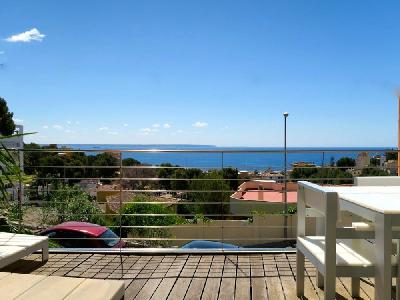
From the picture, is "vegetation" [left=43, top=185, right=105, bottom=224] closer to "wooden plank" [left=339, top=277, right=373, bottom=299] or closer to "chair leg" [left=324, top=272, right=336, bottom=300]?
"wooden plank" [left=339, top=277, right=373, bottom=299]

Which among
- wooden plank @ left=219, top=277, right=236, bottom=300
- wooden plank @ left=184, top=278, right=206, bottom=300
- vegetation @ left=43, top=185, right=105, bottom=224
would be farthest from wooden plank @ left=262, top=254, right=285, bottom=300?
vegetation @ left=43, top=185, right=105, bottom=224

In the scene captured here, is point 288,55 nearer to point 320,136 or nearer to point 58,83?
point 58,83

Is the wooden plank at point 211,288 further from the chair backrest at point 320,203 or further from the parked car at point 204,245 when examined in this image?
the parked car at point 204,245

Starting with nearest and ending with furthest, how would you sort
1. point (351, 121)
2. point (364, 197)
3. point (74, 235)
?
1. point (364, 197)
2. point (74, 235)
3. point (351, 121)

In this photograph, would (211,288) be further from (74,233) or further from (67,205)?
(67,205)

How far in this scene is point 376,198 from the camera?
84.7 inches

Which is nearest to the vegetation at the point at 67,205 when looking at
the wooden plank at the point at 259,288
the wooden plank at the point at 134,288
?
the wooden plank at the point at 134,288

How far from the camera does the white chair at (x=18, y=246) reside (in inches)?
112

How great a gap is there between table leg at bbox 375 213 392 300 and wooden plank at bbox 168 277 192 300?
4.28 ft

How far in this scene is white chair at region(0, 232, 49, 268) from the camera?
2.83 meters

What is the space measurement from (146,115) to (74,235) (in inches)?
1766

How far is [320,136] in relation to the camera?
44906mm

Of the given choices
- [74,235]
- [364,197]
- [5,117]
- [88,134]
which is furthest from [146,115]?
[364,197]

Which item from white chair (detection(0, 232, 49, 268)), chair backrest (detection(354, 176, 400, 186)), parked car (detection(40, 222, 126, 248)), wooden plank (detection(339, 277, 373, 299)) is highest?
chair backrest (detection(354, 176, 400, 186))
